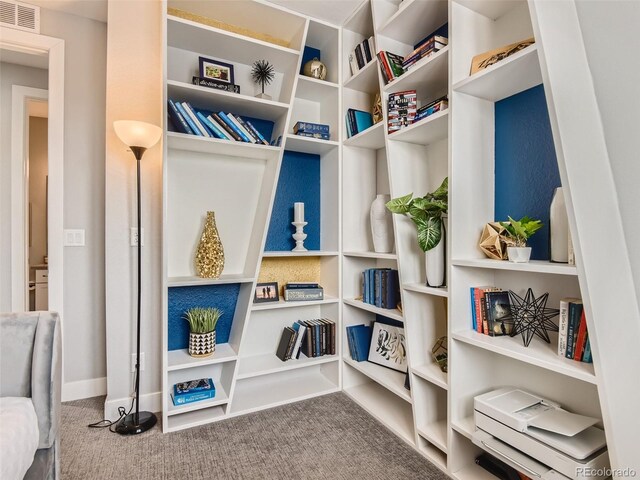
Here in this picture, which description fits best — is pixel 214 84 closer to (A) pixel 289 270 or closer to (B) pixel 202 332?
(A) pixel 289 270

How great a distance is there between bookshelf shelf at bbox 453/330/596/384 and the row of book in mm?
1057

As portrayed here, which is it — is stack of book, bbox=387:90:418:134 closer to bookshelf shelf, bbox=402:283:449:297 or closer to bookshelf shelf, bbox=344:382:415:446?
bookshelf shelf, bbox=402:283:449:297

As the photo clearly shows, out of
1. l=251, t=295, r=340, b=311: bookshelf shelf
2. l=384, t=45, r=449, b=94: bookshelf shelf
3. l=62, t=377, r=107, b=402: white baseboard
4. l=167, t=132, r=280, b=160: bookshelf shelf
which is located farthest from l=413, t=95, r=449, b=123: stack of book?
l=62, t=377, r=107, b=402: white baseboard

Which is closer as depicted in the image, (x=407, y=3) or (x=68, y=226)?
(x=407, y=3)

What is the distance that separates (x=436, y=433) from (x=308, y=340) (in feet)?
3.19

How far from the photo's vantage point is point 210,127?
6.48 ft

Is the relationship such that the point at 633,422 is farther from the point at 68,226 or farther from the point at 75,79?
the point at 75,79

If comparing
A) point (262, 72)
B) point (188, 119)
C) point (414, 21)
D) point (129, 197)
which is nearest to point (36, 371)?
point (129, 197)

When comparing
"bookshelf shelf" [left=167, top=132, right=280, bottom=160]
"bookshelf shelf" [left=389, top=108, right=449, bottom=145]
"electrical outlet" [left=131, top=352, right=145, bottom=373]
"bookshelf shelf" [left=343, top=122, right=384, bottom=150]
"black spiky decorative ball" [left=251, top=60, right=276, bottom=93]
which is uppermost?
"black spiky decorative ball" [left=251, top=60, right=276, bottom=93]

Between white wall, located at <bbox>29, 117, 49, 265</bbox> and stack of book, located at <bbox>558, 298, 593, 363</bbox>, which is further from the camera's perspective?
white wall, located at <bbox>29, 117, 49, 265</bbox>

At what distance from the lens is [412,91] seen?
186 cm

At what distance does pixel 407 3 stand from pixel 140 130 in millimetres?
1515

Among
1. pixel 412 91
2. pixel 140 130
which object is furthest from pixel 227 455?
pixel 412 91

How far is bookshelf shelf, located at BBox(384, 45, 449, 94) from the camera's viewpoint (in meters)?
1.60
